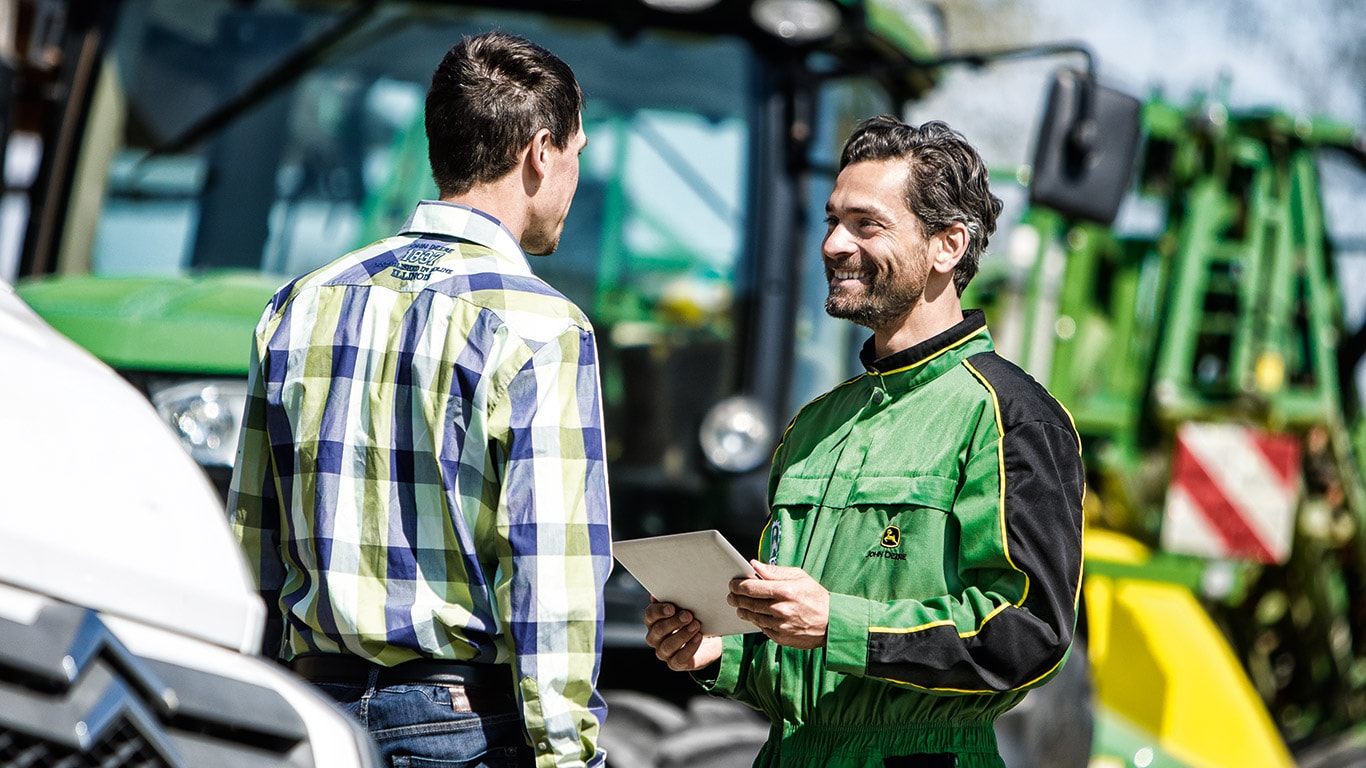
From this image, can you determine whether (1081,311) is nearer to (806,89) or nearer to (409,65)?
(806,89)

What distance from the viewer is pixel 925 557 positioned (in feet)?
7.09

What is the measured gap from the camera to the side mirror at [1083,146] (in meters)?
4.22

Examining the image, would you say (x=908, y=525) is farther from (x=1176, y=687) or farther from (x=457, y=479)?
(x=1176, y=687)

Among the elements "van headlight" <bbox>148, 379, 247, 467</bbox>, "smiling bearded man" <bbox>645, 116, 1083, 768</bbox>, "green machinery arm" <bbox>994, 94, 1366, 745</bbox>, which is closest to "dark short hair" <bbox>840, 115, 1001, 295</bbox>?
"smiling bearded man" <bbox>645, 116, 1083, 768</bbox>

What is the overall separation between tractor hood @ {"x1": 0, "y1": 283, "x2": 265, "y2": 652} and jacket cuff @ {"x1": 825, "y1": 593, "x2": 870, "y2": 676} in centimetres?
77

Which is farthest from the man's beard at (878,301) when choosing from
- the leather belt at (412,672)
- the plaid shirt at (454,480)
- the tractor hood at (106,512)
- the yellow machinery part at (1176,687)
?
the yellow machinery part at (1176,687)

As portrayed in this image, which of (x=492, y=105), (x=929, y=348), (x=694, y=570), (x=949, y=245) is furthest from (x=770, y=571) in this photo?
(x=492, y=105)

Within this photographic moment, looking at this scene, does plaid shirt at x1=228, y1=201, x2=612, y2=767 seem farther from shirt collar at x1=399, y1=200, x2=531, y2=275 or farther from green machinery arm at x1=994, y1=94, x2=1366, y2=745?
green machinery arm at x1=994, y1=94, x2=1366, y2=745

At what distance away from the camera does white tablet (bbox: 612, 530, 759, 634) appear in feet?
6.75

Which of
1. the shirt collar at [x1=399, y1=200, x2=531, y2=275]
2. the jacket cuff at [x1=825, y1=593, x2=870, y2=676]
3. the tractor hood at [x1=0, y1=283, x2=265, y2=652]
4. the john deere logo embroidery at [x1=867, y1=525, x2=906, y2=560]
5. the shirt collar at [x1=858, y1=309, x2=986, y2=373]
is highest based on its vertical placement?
the shirt collar at [x1=399, y1=200, x2=531, y2=275]

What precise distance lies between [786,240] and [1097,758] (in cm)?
210

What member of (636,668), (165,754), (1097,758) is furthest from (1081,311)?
(165,754)

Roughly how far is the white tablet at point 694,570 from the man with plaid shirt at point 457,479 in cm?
8

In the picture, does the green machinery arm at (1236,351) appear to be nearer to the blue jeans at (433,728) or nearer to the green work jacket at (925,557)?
the green work jacket at (925,557)
